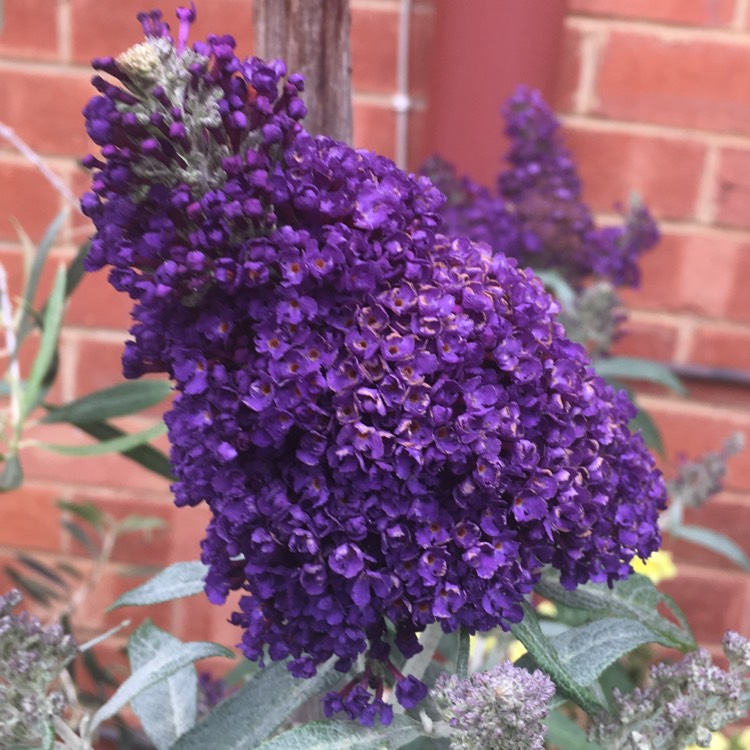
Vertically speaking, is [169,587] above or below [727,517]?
above

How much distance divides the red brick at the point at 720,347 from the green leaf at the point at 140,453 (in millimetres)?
775

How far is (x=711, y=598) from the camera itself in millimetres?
1230

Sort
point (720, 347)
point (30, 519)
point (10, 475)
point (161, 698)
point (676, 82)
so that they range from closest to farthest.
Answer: point (161, 698) < point (10, 475) < point (676, 82) < point (720, 347) < point (30, 519)

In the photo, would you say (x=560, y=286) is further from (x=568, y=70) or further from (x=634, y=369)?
(x=568, y=70)

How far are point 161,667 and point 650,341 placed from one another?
2.88ft

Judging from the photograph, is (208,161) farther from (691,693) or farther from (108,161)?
(691,693)

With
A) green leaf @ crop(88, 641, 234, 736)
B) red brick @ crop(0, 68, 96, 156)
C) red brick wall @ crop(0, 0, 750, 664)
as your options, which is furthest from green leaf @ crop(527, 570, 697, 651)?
red brick @ crop(0, 68, 96, 156)

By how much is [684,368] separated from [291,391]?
911 millimetres

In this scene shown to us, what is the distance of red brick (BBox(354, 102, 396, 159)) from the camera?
1.07 m

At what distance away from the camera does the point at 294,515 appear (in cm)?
39

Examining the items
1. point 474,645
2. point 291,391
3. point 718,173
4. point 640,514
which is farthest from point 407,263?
point 718,173

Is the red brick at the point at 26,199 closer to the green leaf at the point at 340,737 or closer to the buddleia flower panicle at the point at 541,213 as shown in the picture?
the buddleia flower panicle at the point at 541,213

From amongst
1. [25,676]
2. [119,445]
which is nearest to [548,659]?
[25,676]

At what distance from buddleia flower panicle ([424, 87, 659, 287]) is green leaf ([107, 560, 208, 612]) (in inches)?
17.4
